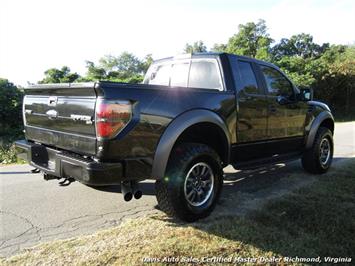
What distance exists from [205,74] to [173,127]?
1355 millimetres

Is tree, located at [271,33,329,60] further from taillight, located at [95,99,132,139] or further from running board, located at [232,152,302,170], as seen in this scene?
taillight, located at [95,99,132,139]

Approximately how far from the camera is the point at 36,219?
380 centimetres

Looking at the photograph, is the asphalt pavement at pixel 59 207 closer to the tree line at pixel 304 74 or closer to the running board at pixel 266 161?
the running board at pixel 266 161

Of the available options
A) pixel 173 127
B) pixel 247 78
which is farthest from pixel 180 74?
pixel 173 127

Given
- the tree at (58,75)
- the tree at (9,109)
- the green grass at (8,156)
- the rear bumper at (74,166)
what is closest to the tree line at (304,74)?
the tree at (58,75)

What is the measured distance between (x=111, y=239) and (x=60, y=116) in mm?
1394

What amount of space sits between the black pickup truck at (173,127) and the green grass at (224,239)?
322mm

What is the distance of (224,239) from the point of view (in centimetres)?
322

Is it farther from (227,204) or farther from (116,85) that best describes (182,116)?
(227,204)

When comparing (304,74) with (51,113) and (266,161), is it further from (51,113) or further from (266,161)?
(51,113)

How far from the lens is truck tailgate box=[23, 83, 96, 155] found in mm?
3059

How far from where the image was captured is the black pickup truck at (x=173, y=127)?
9.81 ft

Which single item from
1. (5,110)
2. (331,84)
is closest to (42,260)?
(5,110)

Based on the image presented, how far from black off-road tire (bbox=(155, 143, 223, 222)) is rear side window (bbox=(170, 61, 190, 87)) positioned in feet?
4.26
